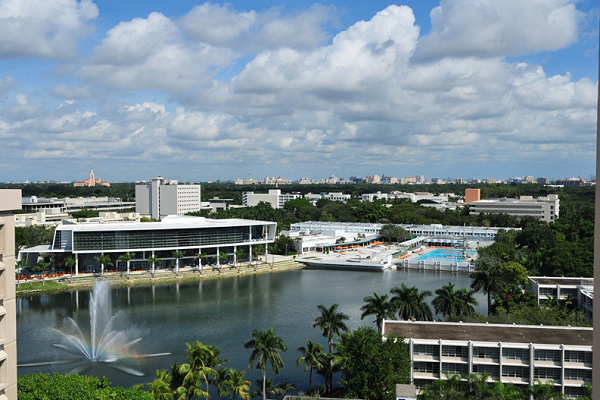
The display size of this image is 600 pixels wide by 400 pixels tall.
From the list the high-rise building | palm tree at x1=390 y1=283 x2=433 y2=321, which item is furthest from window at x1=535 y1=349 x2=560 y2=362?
the high-rise building

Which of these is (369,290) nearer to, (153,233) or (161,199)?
(153,233)

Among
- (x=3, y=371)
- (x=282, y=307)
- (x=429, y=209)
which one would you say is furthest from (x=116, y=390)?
(x=429, y=209)

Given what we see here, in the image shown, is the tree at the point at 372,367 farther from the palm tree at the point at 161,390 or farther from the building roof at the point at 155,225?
the building roof at the point at 155,225

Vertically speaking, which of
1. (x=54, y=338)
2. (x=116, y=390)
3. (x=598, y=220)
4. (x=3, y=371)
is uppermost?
(x=598, y=220)

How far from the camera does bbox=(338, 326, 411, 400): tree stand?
39.8 ft

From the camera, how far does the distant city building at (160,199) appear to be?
71.2 m

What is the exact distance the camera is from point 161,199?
235 ft

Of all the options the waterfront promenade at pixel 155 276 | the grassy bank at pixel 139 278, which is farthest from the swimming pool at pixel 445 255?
the grassy bank at pixel 139 278

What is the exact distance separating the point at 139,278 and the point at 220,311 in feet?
36.5

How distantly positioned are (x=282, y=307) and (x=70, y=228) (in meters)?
18.0

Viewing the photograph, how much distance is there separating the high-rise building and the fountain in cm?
1106

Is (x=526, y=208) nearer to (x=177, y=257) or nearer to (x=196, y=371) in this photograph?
(x=177, y=257)

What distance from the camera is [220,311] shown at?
2558 cm

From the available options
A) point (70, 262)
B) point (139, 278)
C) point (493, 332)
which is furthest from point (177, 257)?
point (493, 332)
